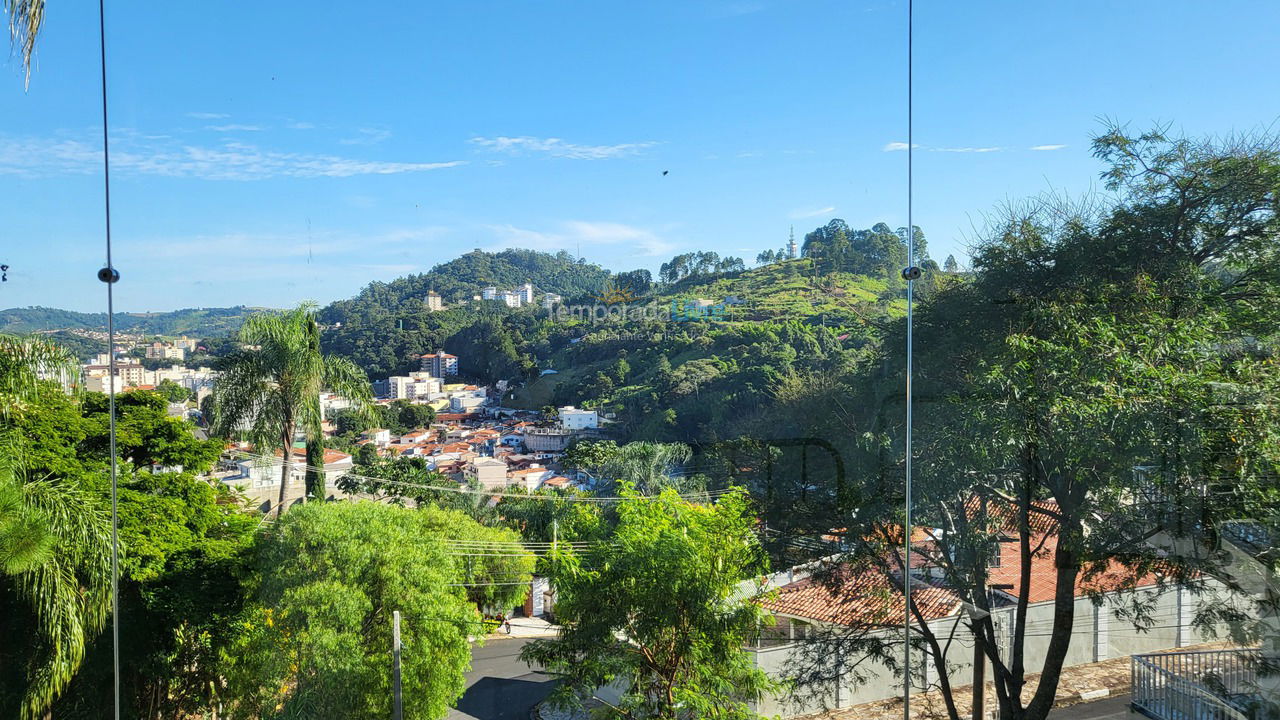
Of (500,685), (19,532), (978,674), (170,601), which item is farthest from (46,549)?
(978,674)

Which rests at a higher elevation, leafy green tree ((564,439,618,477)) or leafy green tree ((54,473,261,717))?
leafy green tree ((564,439,618,477))

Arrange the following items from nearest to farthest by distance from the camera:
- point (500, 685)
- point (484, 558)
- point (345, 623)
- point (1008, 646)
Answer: point (1008, 646)
point (345, 623)
point (500, 685)
point (484, 558)

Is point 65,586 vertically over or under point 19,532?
under

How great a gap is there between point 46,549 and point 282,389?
1.12 meters

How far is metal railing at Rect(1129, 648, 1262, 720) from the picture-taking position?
2.16 m

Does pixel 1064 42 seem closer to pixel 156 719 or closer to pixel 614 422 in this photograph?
pixel 614 422

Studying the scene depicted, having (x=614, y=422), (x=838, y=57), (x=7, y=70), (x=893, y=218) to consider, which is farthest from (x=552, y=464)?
(x=7, y=70)

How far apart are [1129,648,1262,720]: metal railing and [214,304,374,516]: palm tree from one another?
123 inches

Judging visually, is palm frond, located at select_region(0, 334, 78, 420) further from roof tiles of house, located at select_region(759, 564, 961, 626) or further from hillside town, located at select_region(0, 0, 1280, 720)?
roof tiles of house, located at select_region(759, 564, 961, 626)

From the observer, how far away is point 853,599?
2652 millimetres

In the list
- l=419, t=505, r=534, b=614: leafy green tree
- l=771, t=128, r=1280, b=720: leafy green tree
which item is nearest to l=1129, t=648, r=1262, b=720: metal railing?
l=771, t=128, r=1280, b=720: leafy green tree

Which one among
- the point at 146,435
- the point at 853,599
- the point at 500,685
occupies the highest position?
the point at 146,435

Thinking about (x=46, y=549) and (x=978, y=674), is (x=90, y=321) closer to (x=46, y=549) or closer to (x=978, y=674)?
(x=46, y=549)

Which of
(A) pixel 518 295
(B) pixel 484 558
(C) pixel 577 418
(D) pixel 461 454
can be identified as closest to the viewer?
(A) pixel 518 295
